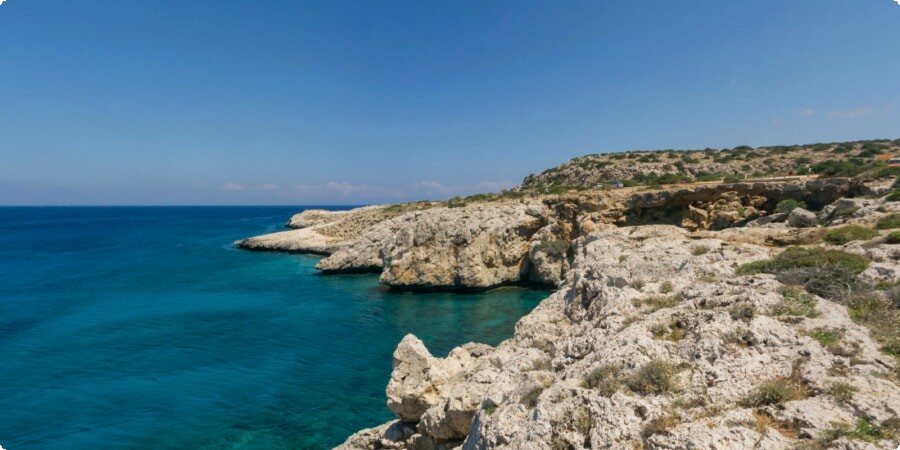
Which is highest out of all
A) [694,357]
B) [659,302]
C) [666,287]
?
[666,287]

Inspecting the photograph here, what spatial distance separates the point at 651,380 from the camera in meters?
5.75

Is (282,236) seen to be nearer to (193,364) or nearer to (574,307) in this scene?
(193,364)

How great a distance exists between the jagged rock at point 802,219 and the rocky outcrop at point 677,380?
7540mm

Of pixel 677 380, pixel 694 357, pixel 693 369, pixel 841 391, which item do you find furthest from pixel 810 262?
pixel 677 380

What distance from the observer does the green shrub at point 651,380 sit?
5.64 metres

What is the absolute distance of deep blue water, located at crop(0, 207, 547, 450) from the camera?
44.4 feet

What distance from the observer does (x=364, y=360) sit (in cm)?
1892

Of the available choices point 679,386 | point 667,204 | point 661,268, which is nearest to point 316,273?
point 667,204

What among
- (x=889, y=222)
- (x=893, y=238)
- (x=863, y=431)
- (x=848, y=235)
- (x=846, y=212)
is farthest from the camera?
(x=846, y=212)

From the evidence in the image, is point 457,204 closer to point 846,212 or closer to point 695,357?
point 846,212

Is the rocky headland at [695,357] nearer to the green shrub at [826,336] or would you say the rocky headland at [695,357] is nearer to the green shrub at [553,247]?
the green shrub at [826,336]

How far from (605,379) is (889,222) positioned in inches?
468

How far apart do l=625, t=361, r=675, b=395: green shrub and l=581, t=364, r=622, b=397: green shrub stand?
7.8 inches

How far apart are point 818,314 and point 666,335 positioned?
7.83 ft
